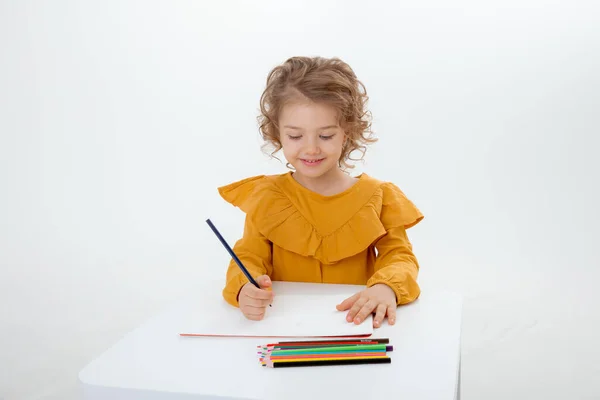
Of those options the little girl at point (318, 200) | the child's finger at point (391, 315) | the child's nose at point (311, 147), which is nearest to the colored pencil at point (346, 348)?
the child's finger at point (391, 315)

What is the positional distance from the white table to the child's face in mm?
429

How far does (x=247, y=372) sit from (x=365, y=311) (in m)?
0.28

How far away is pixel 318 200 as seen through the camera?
1590 millimetres

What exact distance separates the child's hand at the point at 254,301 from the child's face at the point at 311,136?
0.33 meters

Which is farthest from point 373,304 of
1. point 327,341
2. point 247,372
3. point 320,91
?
point 320,91

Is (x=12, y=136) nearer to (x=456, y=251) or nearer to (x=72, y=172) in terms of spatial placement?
(x=72, y=172)

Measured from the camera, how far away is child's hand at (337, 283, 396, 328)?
1.26 meters

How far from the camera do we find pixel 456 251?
3.12 metres

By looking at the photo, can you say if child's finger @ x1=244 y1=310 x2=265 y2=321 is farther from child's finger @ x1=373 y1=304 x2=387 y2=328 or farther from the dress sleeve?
the dress sleeve

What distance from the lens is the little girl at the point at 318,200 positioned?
60.2 inches

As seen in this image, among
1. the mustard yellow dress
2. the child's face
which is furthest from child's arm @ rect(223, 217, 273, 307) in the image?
the child's face

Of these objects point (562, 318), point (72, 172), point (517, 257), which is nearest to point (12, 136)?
point (72, 172)

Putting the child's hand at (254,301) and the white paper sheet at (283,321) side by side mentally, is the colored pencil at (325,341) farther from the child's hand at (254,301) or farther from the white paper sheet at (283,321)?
the child's hand at (254,301)

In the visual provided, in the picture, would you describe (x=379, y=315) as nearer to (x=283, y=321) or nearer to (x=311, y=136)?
(x=283, y=321)
